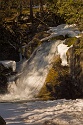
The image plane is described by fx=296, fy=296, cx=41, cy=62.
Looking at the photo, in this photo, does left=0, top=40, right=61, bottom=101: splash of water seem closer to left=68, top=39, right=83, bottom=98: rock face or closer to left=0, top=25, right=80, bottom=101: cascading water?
left=0, top=25, right=80, bottom=101: cascading water

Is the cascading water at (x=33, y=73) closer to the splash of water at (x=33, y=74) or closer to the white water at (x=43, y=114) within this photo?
the splash of water at (x=33, y=74)

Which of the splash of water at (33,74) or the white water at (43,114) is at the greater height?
the white water at (43,114)

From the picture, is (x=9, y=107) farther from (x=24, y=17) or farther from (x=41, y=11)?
(x=41, y=11)

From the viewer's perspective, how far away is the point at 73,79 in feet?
53.9

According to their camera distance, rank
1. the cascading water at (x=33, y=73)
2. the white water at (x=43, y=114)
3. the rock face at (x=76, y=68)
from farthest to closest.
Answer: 1. the cascading water at (x=33, y=73)
2. the rock face at (x=76, y=68)
3. the white water at (x=43, y=114)

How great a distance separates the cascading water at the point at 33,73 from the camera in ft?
55.1

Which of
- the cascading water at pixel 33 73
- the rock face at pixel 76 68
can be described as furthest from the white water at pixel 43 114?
the cascading water at pixel 33 73

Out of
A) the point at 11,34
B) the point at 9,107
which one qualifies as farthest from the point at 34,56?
the point at 9,107

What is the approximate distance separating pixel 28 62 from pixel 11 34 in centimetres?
445

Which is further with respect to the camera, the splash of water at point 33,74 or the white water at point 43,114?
the splash of water at point 33,74

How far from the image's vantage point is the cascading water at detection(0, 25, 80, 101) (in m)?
16.8

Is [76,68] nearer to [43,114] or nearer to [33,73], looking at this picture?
[33,73]

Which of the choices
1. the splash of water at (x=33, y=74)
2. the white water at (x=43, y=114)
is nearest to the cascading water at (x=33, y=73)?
the splash of water at (x=33, y=74)

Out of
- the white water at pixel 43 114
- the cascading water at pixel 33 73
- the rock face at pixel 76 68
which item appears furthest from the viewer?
the cascading water at pixel 33 73
